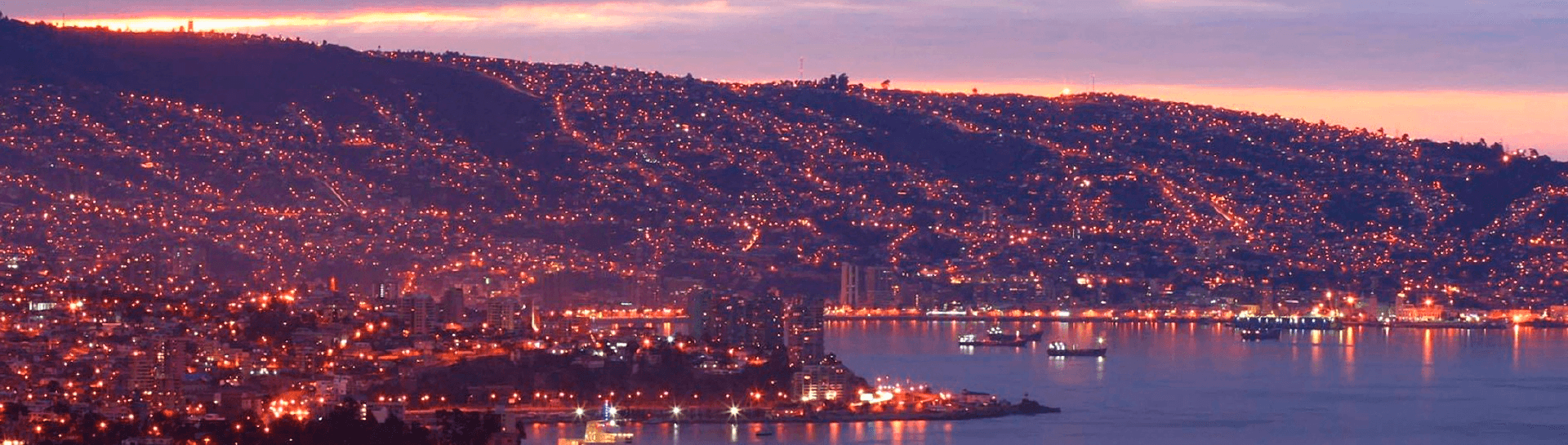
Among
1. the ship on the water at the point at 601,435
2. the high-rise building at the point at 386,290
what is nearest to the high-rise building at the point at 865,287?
the high-rise building at the point at 386,290

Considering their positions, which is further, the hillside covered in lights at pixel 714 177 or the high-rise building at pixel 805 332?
the hillside covered in lights at pixel 714 177

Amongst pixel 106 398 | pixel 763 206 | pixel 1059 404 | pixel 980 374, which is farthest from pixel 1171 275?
pixel 106 398

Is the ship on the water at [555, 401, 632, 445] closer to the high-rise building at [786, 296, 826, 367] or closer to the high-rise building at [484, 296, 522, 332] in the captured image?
the high-rise building at [786, 296, 826, 367]

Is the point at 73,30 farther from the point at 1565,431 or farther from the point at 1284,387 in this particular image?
the point at 1565,431

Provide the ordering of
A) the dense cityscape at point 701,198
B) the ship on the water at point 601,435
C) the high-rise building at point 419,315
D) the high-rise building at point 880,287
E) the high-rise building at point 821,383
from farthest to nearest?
the high-rise building at point 880,287, the dense cityscape at point 701,198, the high-rise building at point 419,315, the high-rise building at point 821,383, the ship on the water at point 601,435

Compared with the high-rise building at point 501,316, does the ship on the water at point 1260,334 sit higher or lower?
lower

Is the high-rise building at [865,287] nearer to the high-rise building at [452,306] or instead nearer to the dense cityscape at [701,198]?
Result: the dense cityscape at [701,198]

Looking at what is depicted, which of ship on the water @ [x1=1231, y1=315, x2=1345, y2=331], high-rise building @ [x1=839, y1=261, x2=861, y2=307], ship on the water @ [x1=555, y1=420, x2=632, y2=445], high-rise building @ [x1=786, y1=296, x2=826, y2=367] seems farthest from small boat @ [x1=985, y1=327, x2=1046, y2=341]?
ship on the water @ [x1=555, y1=420, x2=632, y2=445]
